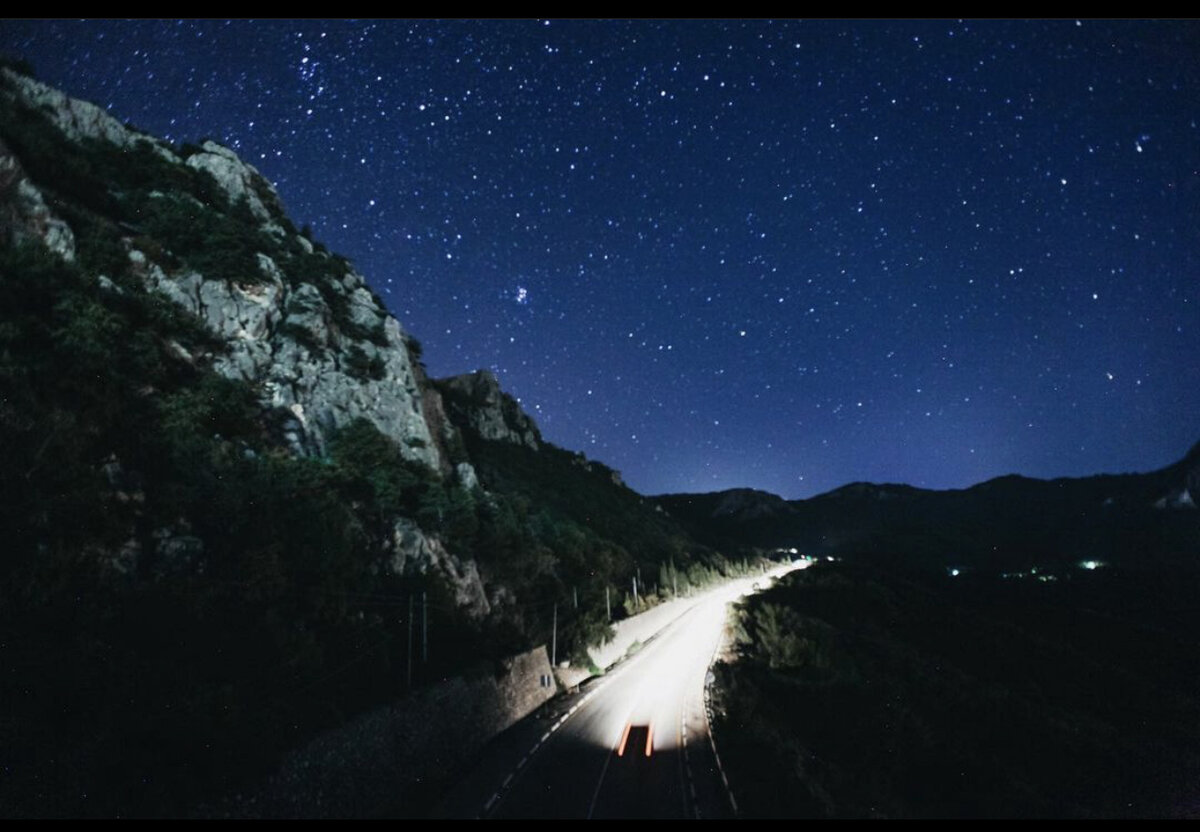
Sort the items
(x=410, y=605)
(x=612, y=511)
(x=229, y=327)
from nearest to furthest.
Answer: (x=410, y=605)
(x=229, y=327)
(x=612, y=511)

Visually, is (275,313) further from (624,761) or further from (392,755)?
(624,761)

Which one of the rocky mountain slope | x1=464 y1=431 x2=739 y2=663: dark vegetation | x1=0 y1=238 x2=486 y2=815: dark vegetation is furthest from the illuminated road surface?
x1=464 y1=431 x2=739 y2=663: dark vegetation

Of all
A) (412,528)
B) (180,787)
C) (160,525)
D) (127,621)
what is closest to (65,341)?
(160,525)

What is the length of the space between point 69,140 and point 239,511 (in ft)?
105

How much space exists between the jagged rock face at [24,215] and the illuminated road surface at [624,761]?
30.1 meters

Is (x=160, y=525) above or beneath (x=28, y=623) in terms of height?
above

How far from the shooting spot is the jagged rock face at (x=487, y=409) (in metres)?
90.6

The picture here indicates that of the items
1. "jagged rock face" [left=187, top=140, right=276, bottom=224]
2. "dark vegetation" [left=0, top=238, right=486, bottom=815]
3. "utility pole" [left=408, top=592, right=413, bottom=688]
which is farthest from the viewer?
"jagged rock face" [left=187, top=140, right=276, bottom=224]

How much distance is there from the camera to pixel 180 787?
9.28m

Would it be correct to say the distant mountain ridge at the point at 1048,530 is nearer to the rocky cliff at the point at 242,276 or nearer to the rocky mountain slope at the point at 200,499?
the rocky cliff at the point at 242,276

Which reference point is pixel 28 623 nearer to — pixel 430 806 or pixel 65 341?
pixel 430 806

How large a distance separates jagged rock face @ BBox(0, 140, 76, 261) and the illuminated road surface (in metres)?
30.1

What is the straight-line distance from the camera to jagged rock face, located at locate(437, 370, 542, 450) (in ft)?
297

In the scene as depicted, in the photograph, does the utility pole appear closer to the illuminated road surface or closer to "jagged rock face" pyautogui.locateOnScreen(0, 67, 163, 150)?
the illuminated road surface
